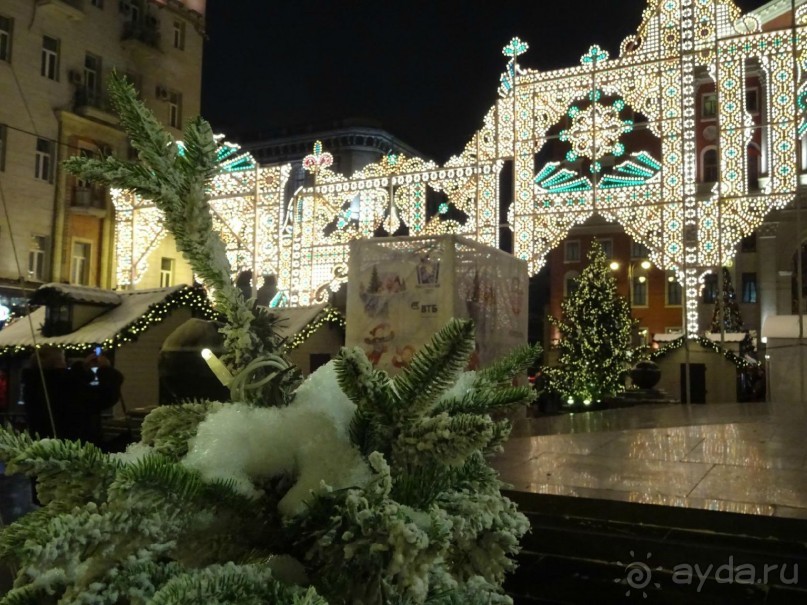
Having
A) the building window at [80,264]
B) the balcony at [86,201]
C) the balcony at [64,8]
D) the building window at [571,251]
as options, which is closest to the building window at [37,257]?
the building window at [80,264]

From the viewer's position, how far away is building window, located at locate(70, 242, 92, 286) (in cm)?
2680

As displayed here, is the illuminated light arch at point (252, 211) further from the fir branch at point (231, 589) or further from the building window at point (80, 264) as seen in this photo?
the fir branch at point (231, 589)

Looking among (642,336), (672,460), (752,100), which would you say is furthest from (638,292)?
(672,460)

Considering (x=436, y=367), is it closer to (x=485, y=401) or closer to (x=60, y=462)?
(x=485, y=401)

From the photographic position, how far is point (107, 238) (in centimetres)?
2778

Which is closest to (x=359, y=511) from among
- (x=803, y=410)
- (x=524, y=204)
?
(x=803, y=410)

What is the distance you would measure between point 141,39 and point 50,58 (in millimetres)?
3696

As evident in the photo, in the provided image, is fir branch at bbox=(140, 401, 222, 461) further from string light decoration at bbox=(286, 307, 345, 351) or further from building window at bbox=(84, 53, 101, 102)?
building window at bbox=(84, 53, 101, 102)

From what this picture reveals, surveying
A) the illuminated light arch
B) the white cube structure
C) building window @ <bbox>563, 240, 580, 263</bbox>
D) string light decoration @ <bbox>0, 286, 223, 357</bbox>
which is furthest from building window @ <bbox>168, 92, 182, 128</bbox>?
the white cube structure

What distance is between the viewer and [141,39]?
28016mm

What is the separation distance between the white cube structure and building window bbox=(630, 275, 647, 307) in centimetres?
3477

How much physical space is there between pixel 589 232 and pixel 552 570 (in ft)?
129

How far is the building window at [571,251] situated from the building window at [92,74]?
26577mm

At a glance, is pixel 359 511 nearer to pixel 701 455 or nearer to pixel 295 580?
pixel 295 580
